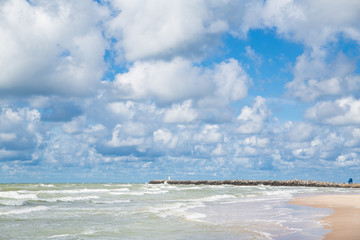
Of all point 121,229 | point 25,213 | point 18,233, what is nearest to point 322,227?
point 121,229

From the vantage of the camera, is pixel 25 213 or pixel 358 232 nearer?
pixel 358 232

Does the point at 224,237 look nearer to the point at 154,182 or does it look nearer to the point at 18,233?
the point at 18,233

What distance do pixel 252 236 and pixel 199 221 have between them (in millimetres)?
4245

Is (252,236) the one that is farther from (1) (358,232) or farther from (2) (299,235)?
(1) (358,232)

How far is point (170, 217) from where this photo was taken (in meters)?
17.0

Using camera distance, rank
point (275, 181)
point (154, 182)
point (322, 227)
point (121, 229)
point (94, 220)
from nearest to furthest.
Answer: point (322, 227), point (121, 229), point (94, 220), point (275, 181), point (154, 182)

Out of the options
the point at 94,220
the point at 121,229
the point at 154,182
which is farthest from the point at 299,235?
the point at 154,182

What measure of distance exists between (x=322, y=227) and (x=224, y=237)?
383 cm

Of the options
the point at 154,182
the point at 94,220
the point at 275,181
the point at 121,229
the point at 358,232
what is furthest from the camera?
the point at 154,182

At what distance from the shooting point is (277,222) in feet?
47.3

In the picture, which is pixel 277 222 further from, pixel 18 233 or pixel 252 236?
pixel 18 233

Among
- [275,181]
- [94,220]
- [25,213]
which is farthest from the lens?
[275,181]

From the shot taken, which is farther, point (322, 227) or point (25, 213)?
point (25, 213)

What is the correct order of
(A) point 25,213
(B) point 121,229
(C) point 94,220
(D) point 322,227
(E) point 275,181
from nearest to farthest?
1. (D) point 322,227
2. (B) point 121,229
3. (C) point 94,220
4. (A) point 25,213
5. (E) point 275,181
